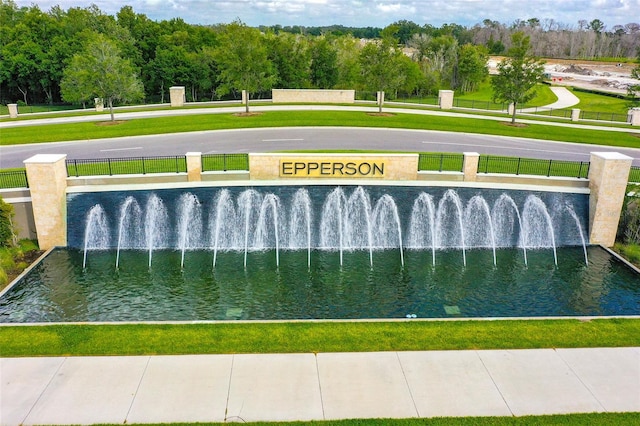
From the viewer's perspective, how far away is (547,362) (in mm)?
11805

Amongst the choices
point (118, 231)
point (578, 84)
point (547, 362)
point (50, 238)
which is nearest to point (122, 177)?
point (118, 231)

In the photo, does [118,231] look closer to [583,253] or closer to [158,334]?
[158,334]

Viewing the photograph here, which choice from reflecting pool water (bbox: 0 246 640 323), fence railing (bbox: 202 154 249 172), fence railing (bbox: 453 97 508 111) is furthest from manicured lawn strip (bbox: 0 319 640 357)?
fence railing (bbox: 453 97 508 111)

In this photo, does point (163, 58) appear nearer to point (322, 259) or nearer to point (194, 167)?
point (194, 167)

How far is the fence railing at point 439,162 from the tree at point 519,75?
14.7 m

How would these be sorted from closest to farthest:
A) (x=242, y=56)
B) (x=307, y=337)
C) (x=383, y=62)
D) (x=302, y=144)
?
(x=307, y=337), (x=302, y=144), (x=242, y=56), (x=383, y=62)

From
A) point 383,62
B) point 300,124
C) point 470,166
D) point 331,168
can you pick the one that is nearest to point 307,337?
point 331,168

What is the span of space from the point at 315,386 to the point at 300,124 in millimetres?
25866

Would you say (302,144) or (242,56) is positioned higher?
(242,56)

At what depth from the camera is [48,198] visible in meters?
18.7

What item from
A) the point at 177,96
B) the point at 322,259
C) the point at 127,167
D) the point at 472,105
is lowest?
the point at 322,259

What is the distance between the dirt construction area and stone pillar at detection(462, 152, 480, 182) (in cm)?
6942

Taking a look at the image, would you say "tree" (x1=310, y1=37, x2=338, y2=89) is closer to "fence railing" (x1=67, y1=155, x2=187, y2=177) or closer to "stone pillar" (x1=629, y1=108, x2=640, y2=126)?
"stone pillar" (x1=629, y1=108, x2=640, y2=126)

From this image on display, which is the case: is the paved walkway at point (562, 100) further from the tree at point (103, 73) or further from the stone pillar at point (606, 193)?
the tree at point (103, 73)
